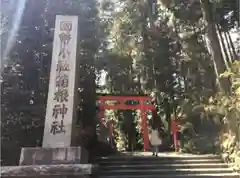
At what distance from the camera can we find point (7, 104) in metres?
8.18

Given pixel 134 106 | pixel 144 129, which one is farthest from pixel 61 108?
pixel 134 106

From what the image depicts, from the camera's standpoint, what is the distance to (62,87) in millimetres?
6062

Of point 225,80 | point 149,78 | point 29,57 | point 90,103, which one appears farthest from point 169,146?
point 29,57

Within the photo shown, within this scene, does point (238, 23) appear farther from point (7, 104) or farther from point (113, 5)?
point (7, 104)

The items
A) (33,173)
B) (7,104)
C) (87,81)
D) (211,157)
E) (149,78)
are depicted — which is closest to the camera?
(33,173)

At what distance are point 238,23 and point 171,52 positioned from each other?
493cm

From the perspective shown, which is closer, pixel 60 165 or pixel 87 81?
pixel 60 165

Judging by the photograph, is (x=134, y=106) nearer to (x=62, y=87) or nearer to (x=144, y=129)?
(x=144, y=129)

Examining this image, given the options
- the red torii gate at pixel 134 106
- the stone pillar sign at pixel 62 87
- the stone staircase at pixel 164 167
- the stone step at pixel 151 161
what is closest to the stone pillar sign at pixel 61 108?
the stone pillar sign at pixel 62 87

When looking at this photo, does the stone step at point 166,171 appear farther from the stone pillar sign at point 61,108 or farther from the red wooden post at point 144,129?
the red wooden post at point 144,129

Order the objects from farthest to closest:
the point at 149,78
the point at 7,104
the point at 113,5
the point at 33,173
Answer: the point at 149,78
the point at 113,5
the point at 7,104
the point at 33,173

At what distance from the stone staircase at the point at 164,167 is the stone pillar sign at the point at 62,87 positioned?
2.32 meters

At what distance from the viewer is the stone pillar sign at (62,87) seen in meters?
5.66

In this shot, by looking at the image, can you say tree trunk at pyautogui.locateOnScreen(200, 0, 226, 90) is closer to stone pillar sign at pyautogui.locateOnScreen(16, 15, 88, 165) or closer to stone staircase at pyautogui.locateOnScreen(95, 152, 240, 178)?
stone staircase at pyautogui.locateOnScreen(95, 152, 240, 178)
